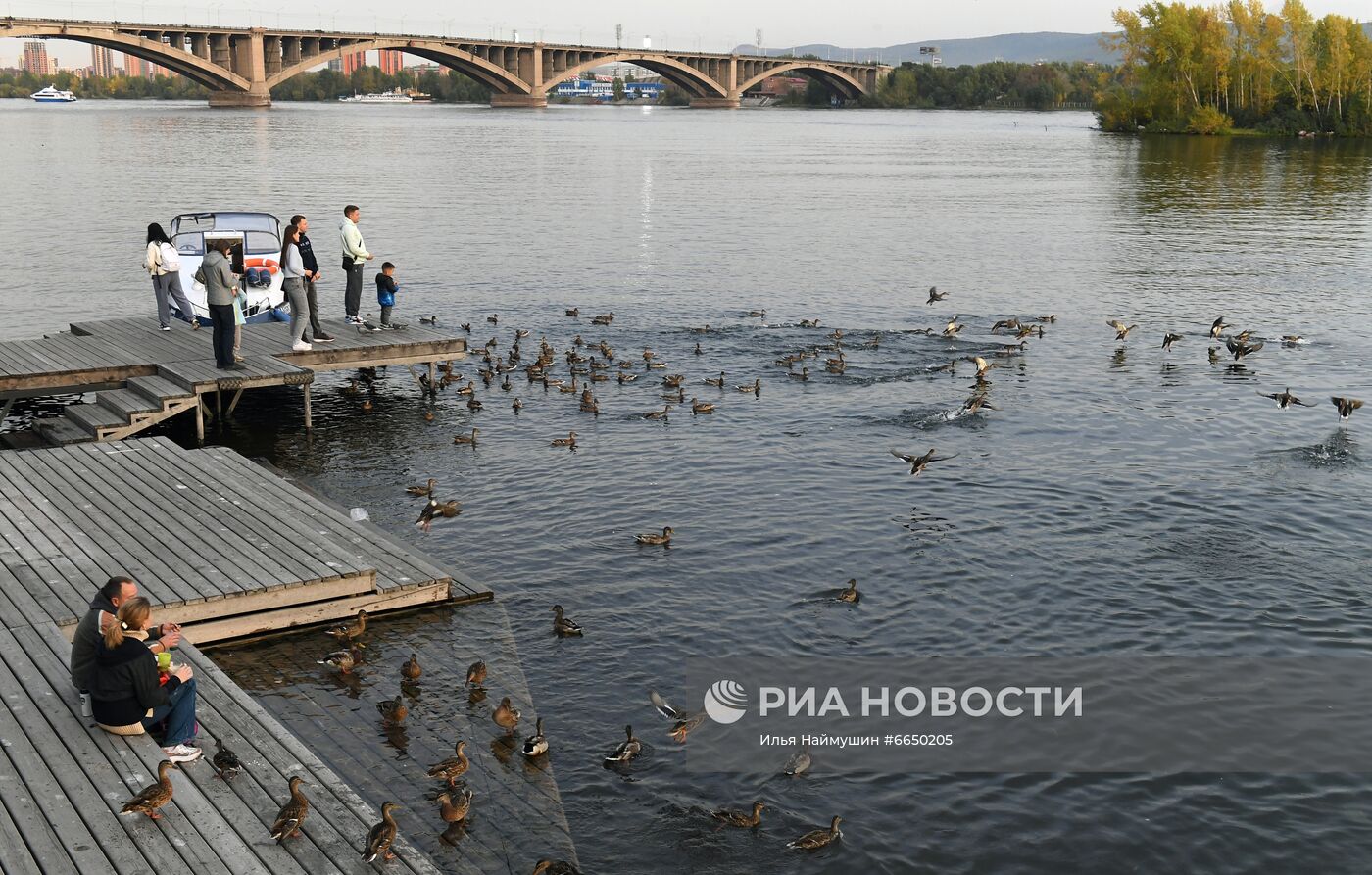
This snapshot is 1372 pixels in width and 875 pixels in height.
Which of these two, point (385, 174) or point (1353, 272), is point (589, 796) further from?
point (385, 174)

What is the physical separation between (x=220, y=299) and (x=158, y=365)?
91.1 inches

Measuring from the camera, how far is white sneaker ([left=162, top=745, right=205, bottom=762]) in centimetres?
1084

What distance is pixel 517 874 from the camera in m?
11.4

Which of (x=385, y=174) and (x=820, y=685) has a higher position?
(x=385, y=174)

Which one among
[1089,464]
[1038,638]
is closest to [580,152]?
[1089,464]

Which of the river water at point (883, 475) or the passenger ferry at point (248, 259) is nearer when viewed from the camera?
the river water at point (883, 475)

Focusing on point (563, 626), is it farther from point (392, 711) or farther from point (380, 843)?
point (380, 843)

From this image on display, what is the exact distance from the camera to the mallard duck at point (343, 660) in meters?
14.7

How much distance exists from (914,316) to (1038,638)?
877 inches

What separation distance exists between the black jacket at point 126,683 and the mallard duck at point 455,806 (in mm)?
2630

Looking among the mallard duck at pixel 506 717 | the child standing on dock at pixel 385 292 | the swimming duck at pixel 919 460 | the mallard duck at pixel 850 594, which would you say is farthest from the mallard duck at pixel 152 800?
the child standing on dock at pixel 385 292

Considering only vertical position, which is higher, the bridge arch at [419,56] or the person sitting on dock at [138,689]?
the bridge arch at [419,56]

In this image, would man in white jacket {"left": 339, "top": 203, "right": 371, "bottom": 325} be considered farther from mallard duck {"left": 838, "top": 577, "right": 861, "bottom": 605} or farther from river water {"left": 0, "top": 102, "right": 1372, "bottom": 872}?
mallard duck {"left": 838, "top": 577, "right": 861, "bottom": 605}

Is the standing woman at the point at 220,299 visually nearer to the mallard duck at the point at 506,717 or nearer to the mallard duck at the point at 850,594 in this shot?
the mallard duck at the point at 506,717
